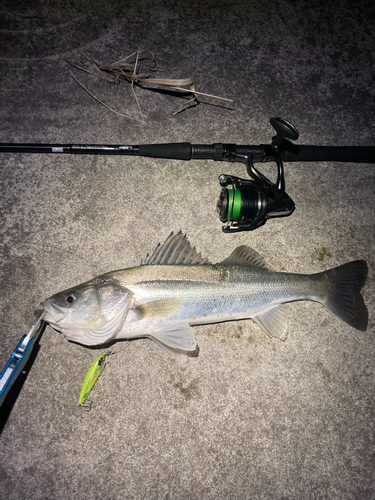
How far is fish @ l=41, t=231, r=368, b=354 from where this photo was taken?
82.2 inches

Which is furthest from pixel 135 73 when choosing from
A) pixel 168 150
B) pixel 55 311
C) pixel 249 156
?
pixel 55 311

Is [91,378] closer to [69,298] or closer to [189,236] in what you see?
[69,298]

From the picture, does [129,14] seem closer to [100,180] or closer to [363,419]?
Result: [100,180]

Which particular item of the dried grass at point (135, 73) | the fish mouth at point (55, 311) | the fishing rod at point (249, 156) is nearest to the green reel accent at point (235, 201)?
the fishing rod at point (249, 156)

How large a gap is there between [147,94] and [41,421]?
291 cm

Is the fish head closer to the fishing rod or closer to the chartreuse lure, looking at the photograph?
the chartreuse lure

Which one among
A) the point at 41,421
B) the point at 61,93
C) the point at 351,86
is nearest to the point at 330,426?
the point at 41,421

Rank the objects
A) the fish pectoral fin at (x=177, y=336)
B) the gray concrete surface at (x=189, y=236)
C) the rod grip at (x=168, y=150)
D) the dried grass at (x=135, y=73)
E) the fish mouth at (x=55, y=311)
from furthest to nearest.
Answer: the dried grass at (x=135, y=73), the rod grip at (x=168, y=150), the gray concrete surface at (x=189, y=236), the fish pectoral fin at (x=177, y=336), the fish mouth at (x=55, y=311)

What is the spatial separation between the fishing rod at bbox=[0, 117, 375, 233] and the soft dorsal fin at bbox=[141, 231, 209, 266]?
366mm

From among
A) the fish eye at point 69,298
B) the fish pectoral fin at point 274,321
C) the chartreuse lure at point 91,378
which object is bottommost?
the chartreuse lure at point 91,378

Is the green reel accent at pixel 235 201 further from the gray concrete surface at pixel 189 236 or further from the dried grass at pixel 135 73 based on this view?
the dried grass at pixel 135 73

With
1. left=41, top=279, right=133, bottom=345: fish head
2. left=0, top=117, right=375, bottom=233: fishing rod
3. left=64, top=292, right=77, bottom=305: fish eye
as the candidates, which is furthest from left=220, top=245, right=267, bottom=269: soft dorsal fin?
left=64, top=292, right=77, bottom=305: fish eye

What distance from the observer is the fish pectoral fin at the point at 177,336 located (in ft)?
7.08

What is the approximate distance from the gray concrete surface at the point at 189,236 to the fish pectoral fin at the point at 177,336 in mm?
295
